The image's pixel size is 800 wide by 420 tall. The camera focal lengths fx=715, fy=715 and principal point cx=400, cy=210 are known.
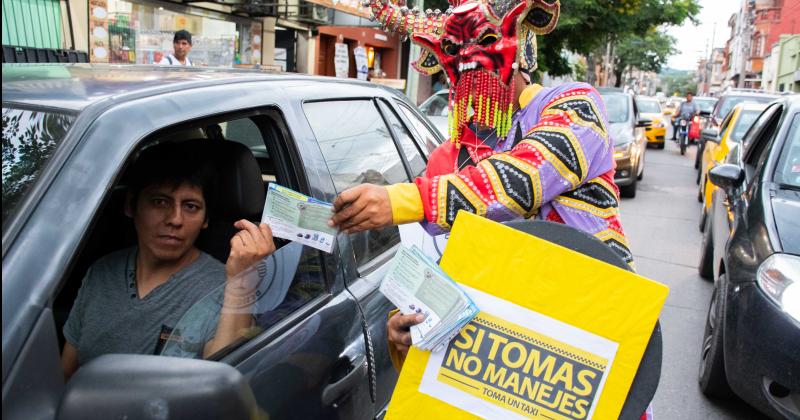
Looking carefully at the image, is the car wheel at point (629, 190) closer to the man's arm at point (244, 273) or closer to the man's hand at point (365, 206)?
the man's arm at point (244, 273)

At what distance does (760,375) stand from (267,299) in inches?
96.1

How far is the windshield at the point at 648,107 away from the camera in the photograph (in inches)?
818

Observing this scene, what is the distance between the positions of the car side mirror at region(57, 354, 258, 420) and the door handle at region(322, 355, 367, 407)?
2.32 ft

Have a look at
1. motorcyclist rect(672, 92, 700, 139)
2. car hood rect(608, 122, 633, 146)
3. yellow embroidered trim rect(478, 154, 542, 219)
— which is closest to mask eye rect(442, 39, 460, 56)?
yellow embroidered trim rect(478, 154, 542, 219)

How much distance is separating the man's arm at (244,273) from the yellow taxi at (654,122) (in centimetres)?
1929

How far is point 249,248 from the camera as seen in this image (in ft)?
6.45

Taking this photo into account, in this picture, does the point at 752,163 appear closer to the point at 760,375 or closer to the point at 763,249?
the point at 763,249

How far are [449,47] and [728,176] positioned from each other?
3192mm

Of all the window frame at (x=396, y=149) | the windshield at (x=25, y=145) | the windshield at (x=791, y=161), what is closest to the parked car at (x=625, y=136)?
the windshield at (x=791, y=161)

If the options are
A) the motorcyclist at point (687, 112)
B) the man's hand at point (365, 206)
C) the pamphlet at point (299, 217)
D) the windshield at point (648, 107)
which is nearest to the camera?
the man's hand at point (365, 206)

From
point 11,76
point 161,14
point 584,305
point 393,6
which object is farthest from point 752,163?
point 161,14

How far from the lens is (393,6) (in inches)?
90.8

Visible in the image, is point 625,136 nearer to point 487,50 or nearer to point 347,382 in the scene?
point 487,50

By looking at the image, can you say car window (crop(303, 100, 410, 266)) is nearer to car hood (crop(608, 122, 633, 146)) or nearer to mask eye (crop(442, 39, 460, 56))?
mask eye (crop(442, 39, 460, 56))
